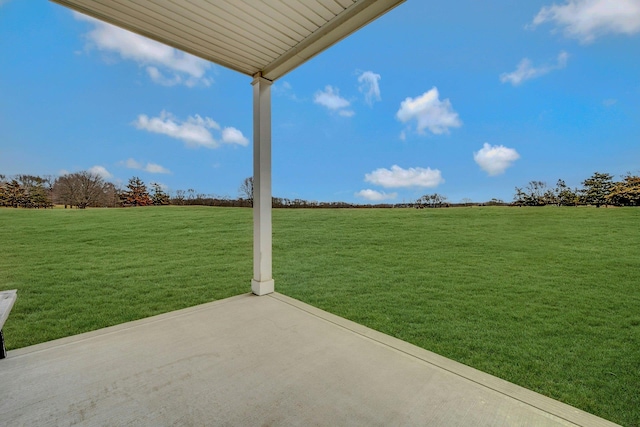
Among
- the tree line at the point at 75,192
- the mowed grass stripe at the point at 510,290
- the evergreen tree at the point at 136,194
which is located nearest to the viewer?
the mowed grass stripe at the point at 510,290

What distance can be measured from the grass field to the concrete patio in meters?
0.71

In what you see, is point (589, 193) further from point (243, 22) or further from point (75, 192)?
point (75, 192)

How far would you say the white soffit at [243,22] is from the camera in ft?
5.25

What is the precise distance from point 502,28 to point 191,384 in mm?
4550

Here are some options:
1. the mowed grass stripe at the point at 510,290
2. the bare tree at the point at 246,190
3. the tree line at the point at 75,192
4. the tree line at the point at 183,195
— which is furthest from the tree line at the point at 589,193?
the tree line at the point at 75,192

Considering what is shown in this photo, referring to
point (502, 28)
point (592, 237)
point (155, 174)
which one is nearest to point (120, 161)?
point (155, 174)

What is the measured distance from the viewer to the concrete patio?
1.14m

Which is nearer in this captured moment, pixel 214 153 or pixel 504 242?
pixel 504 242

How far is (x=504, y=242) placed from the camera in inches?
139

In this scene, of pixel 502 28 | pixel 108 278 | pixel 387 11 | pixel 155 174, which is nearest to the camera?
pixel 387 11

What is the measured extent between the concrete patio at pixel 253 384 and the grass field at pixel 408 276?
0.71m

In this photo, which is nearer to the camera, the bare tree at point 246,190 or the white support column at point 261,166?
the white support column at point 261,166

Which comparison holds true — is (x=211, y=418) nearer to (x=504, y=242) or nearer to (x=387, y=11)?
(x=387, y=11)

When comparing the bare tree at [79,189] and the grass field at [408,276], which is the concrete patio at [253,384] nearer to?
the grass field at [408,276]
